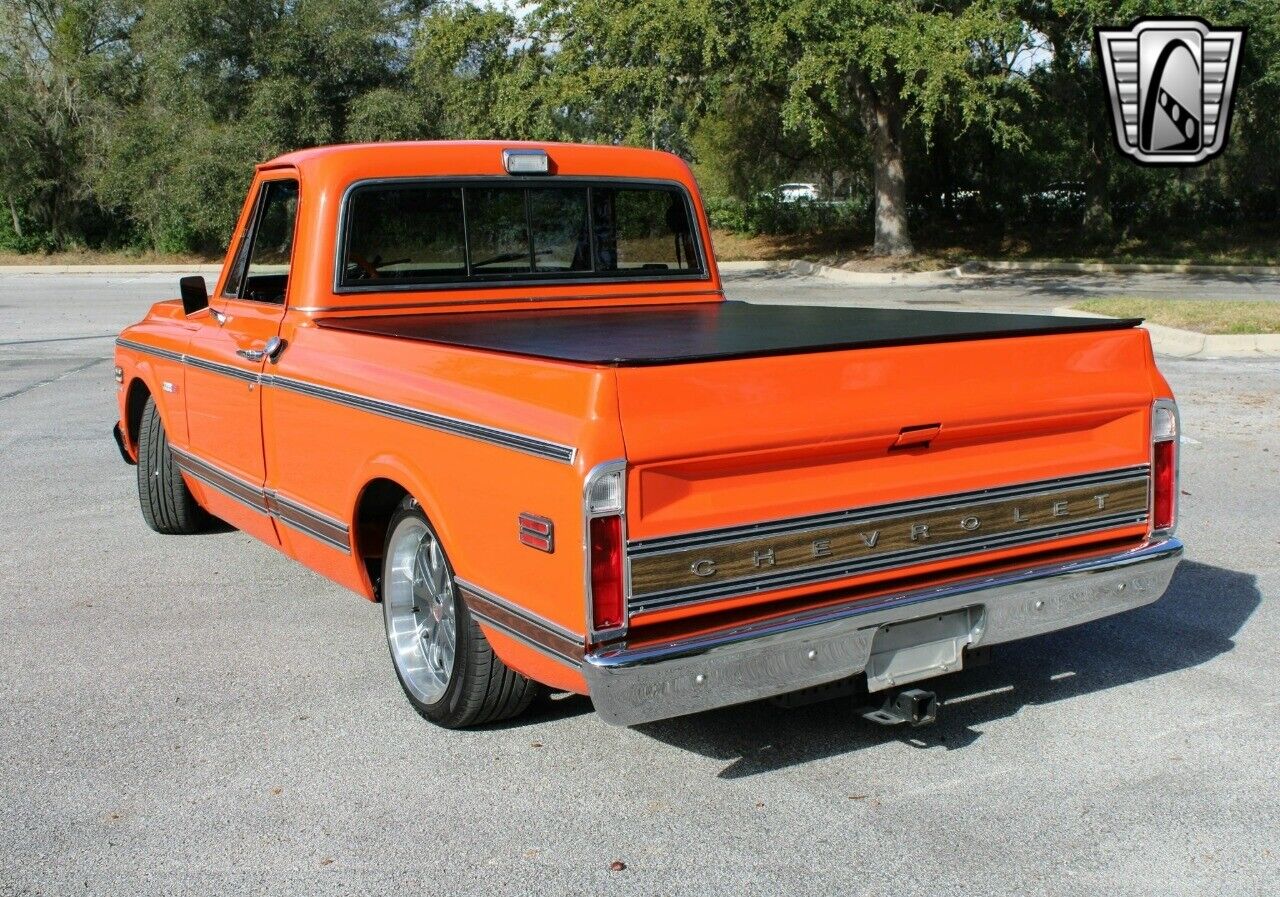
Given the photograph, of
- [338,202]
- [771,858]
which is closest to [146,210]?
[338,202]

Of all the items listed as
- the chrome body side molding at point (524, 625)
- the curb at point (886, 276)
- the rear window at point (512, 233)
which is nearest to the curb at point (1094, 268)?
the curb at point (886, 276)

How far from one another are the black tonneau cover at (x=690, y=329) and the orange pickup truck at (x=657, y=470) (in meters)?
0.02

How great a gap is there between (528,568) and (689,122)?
81.0ft

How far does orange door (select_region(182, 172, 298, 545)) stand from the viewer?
5.56m

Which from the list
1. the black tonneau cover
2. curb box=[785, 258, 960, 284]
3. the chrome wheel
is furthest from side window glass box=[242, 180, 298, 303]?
curb box=[785, 258, 960, 284]

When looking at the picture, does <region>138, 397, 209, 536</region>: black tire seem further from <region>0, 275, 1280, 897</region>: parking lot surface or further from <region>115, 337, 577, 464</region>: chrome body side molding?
<region>115, 337, 577, 464</region>: chrome body side molding

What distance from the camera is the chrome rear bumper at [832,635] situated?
3559mm

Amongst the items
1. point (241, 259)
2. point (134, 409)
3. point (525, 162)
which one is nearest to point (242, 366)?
point (241, 259)

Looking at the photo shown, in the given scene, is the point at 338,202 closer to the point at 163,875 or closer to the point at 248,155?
the point at 163,875

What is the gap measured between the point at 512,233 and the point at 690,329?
1.45 metres

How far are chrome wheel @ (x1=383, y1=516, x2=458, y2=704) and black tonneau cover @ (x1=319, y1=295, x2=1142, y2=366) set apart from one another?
0.70 meters

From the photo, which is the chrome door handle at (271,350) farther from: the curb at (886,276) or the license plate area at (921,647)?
the curb at (886,276)

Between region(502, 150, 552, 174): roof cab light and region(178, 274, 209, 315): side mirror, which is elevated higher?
region(502, 150, 552, 174): roof cab light

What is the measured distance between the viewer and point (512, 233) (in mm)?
5957
